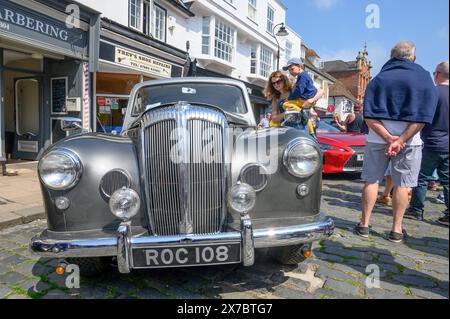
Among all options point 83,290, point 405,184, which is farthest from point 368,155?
point 83,290

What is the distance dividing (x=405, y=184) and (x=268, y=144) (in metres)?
1.62

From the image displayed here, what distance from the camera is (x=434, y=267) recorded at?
256 cm

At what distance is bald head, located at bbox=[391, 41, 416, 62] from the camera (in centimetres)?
290

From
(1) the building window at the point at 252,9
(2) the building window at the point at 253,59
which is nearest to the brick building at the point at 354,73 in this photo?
(2) the building window at the point at 253,59

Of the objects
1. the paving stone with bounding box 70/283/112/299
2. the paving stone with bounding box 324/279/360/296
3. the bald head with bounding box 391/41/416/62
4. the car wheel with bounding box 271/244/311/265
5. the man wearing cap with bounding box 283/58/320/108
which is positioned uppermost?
the bald head with bounding box 391/41/416/62

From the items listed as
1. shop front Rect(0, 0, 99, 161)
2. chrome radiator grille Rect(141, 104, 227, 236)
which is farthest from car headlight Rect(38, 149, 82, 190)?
shop front Rect(0, 0, 99, 161)

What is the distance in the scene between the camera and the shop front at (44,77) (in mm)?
6923

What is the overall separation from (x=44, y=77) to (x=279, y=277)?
834cm

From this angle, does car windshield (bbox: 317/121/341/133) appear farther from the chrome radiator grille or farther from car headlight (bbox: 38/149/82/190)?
car headlight (bbox: 38/149/82/190)

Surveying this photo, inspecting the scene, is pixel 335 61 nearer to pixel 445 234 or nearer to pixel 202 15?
pixel 202 15

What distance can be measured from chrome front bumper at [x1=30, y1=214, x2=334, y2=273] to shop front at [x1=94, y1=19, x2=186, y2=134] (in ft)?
23.8

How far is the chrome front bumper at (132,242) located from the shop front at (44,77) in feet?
19.5

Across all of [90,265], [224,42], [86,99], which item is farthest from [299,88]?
[224,42]
